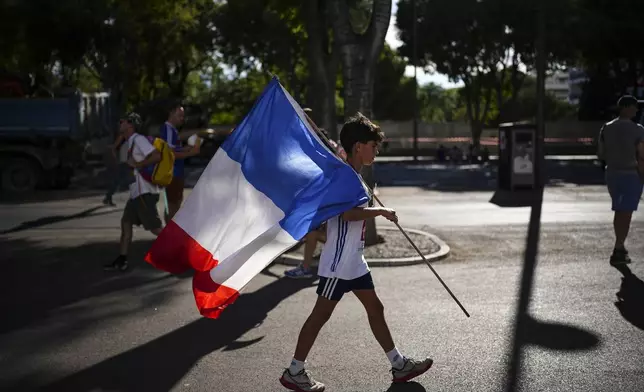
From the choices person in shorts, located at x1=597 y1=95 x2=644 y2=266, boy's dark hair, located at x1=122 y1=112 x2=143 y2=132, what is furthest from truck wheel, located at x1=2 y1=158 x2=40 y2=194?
person in shorts, located at x1=597 y1=95 x2=644 y2=266

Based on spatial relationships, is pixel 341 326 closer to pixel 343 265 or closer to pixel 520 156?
pixel 343 265

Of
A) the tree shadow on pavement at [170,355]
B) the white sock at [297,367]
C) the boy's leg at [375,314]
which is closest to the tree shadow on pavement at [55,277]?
the tree shadow on pavement at [170,355]

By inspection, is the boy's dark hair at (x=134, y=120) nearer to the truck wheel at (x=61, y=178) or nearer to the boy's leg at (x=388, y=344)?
the boy's leg at (x=388, y=344)

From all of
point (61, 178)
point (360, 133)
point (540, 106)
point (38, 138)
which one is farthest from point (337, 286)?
point (540, 106)

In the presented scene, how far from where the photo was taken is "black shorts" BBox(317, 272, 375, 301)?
5039 mm

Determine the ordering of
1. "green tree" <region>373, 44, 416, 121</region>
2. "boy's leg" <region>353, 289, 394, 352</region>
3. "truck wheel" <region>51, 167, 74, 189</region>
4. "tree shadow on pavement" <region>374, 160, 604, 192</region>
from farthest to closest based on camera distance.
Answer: "green tree" <region>373, 44, 416, 121</region>, "tree shadow on pavement" <region>374, 160, 604, 192</region>, "truck wheel" <region>51, 167, 74, 189</region>, "boy's leg" <region>353, 289, 394, 352</region>

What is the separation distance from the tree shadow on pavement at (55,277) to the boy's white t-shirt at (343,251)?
296 cm

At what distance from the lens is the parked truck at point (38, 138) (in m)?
19.9

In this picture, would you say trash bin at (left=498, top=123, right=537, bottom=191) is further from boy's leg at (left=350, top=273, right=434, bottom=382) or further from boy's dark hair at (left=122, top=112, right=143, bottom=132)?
boy's leg at (left=350, top=273, right=434, bottom=382)

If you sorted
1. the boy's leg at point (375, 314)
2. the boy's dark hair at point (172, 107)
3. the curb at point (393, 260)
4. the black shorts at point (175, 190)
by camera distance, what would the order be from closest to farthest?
the boy's leg at point (375, 314)
the curb at point (393, 260)
the boy's dark hair at point (172, 107)
the black shorts at point (175, 190)

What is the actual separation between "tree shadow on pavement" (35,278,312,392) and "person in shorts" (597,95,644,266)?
3.96m

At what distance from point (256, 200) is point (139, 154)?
4.23 meters

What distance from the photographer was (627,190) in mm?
9031

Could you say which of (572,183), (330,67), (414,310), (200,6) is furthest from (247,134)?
(200,6)
